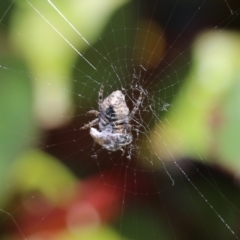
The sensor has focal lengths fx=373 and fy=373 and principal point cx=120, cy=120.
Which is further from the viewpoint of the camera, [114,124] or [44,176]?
[114,124]

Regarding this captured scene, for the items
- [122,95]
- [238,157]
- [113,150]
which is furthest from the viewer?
[113,150]

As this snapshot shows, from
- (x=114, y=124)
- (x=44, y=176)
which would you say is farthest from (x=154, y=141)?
(x=114, y=124)

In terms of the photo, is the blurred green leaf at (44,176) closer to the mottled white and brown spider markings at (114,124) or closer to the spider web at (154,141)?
the spider web at (154,141)

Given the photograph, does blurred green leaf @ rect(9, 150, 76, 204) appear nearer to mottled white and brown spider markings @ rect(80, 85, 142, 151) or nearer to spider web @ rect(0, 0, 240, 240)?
spider web @ rect(0, 0, 240, 240)

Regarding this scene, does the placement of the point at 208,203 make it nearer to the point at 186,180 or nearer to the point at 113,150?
the point at 186,180

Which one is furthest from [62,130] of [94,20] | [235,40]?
[235,40]

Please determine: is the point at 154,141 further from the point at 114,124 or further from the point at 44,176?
the point at 114,124

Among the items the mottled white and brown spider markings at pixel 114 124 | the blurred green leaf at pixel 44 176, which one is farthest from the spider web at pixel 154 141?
the mottled white and brown spider markings at pixel 114 124
